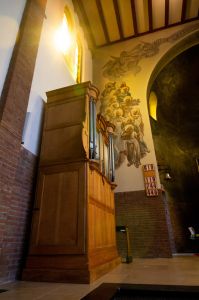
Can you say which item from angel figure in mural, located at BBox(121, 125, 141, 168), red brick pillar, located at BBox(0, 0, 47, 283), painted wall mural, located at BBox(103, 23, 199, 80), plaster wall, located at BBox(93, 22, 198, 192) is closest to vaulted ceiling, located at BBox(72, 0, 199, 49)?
plaster wall, located at BBox(93, 22, 198, 192)

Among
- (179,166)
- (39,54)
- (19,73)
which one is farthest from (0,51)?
(179,166)

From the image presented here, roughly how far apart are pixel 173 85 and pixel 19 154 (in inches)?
394

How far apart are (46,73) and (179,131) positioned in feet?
25.6

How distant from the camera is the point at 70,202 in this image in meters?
3.59

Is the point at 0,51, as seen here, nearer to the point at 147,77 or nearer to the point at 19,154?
the point at 19,154

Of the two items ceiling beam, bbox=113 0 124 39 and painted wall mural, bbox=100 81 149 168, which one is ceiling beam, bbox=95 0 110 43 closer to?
ceiling beam, bbox=113 0 124 39

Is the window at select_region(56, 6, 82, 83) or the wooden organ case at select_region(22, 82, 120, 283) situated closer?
the wooden organ case at select_region(22, 82, 120, 283)

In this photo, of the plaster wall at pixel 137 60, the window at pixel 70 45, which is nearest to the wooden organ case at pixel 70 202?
the window at pixel 70 45

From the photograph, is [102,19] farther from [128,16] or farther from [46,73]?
[46,73]

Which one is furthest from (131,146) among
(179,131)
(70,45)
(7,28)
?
(7,28)

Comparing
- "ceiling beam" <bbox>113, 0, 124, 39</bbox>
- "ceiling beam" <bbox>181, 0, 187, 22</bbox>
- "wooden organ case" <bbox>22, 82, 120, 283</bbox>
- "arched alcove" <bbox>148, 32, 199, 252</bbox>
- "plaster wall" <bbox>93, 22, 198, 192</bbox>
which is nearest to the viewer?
"wooden organ case" <bbox>22, 82, 120, 283</bbox>

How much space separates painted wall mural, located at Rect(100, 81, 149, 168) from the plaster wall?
215 mm

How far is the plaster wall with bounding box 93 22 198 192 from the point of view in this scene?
8797mm

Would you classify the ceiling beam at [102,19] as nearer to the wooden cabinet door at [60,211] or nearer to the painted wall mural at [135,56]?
the painted wall mural at [135,56]
